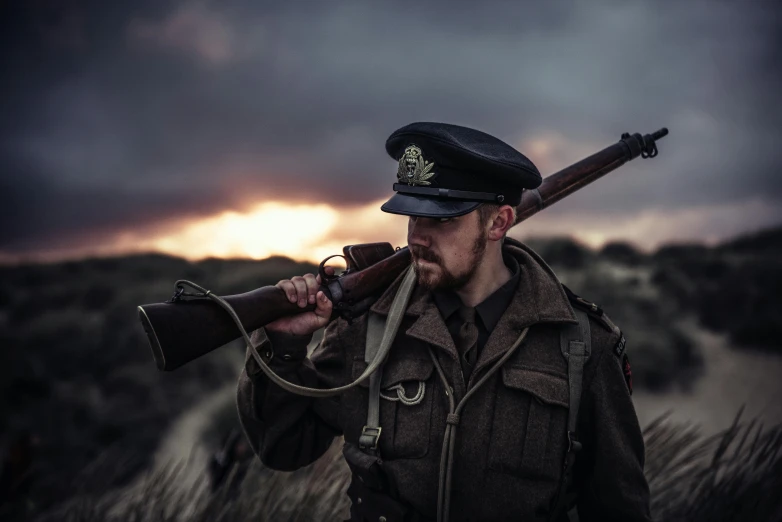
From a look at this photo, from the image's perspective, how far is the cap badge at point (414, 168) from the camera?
306 centimetres

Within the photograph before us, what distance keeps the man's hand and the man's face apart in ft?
1.71

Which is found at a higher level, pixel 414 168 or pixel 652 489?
pixel 414 168

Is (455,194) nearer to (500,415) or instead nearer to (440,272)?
(440,272)

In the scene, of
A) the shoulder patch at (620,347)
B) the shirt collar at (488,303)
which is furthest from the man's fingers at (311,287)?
the shoulder patch at (620,347)

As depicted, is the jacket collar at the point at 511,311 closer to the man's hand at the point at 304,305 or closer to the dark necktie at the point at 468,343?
the dark necktie at the point at 468,343

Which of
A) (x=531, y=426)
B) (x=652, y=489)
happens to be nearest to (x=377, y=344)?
(x=531, y=426)

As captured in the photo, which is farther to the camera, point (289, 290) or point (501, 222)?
point (501, 222)

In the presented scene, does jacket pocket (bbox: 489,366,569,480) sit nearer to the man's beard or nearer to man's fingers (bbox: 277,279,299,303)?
the man's beard

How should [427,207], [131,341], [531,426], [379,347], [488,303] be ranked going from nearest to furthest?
[531,426] → [427,207] → [379,347] → [488,303] → [131,341]

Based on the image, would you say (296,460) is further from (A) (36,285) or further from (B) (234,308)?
(A) (36,285)

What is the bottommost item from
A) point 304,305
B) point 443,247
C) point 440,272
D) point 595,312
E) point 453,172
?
point 595,312

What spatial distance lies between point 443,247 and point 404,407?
33.1 inches

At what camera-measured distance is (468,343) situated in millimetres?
3115

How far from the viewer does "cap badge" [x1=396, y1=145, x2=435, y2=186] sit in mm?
3057
